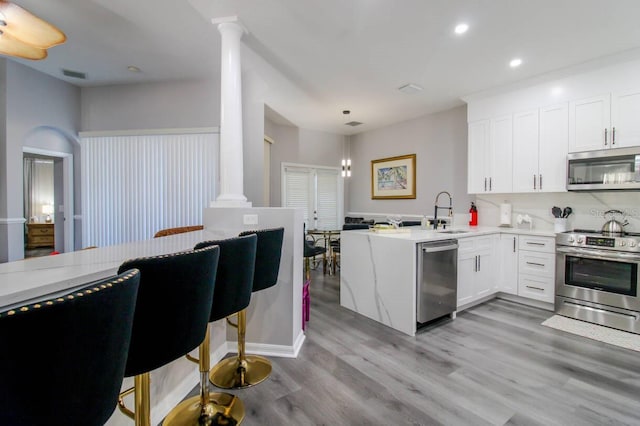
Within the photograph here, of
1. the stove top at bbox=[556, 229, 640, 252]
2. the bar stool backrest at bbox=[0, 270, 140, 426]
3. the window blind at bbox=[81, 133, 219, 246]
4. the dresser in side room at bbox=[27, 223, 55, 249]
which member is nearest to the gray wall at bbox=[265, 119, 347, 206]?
the window blind at bbox=[81, 133, 219, 246]

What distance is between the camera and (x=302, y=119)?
561 cm

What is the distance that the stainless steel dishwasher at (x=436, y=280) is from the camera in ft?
8.95

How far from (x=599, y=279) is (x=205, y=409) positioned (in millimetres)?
3869

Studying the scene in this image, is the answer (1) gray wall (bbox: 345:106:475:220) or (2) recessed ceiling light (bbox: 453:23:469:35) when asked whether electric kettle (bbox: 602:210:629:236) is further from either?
(2) recessed ceiling light (bbox: 453:23:469:35)

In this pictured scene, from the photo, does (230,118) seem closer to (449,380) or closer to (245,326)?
(245,326)

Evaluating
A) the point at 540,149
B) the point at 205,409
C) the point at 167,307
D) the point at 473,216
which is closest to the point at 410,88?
the point at 540,149

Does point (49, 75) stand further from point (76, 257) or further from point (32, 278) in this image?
point (32, 278)

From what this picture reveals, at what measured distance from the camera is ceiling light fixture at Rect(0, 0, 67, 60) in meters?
2.01

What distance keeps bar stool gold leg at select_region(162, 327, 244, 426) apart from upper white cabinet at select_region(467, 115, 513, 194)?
13.4 ft

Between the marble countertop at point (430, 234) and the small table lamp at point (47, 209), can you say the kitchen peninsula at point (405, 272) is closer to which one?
the marble countertop at point (430, 234)

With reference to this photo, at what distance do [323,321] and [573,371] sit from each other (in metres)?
2.08

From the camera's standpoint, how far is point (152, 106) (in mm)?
4301

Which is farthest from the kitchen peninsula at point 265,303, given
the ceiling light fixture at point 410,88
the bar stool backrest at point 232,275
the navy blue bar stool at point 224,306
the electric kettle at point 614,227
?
the electric kettle at point 614,227

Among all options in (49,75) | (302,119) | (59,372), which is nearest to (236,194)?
(59,372)
